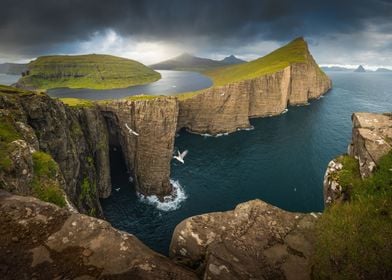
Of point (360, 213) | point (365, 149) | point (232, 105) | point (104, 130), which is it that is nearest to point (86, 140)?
point (104, 130)

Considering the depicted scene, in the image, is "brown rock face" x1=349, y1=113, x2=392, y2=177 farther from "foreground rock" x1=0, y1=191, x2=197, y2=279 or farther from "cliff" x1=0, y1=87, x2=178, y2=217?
"cliff" x1=0, y1=87, x2=178, y2=217

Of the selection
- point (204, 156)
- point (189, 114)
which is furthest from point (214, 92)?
point (204, 156)

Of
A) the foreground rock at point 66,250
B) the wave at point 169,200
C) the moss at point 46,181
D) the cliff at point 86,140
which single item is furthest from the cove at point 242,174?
the foreground rock at point 66,250

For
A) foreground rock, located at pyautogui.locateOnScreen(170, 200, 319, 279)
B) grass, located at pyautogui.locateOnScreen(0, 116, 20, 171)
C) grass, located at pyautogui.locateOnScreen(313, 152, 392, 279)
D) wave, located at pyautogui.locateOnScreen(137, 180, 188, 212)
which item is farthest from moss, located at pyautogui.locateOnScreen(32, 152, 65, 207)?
wave, located at pyautogui.locateOnScreen(137, 180, 188, 212)

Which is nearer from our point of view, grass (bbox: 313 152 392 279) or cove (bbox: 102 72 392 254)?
grass (bbox: 313 152 392 279)

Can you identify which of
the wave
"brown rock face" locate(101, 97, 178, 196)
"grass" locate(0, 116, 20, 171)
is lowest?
the wave

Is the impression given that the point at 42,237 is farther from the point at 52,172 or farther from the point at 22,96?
the point at 22,96

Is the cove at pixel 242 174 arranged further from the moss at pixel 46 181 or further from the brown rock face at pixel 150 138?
the moss at pixel 46 181
